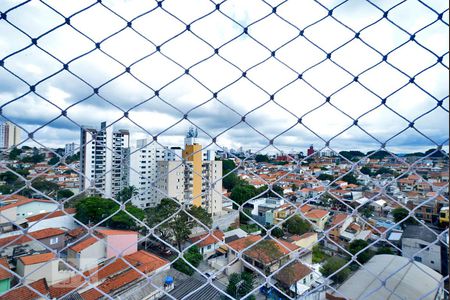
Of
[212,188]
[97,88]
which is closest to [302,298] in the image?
[212,188]

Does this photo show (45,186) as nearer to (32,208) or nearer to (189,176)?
(32,208)

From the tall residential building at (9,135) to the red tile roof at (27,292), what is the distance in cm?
32

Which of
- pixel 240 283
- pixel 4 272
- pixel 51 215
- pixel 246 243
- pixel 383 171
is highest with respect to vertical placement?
pixel 383 171

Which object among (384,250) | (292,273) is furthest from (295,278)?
(384,250)

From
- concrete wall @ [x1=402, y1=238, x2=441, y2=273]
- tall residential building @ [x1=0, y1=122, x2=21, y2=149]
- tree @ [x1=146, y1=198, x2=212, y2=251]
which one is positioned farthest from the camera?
tree @ [x1=146, y1=198, x2=212, y2=251]

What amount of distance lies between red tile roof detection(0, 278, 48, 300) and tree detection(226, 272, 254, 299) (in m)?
0.54

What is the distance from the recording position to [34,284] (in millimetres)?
622

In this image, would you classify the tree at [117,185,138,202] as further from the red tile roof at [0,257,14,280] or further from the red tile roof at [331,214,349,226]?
the red tile roof at [331,214,349,226]

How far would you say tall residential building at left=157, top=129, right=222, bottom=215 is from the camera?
0.65m

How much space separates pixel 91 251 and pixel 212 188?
→ 410 millimetres

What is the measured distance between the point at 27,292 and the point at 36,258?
8 cm

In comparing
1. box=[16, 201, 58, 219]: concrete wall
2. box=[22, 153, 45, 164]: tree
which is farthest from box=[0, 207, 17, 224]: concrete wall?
box=[22, 153, 45, 164]: tree

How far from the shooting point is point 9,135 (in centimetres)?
54

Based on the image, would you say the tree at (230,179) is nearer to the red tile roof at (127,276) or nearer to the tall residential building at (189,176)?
the tall residential building at (189,176)
